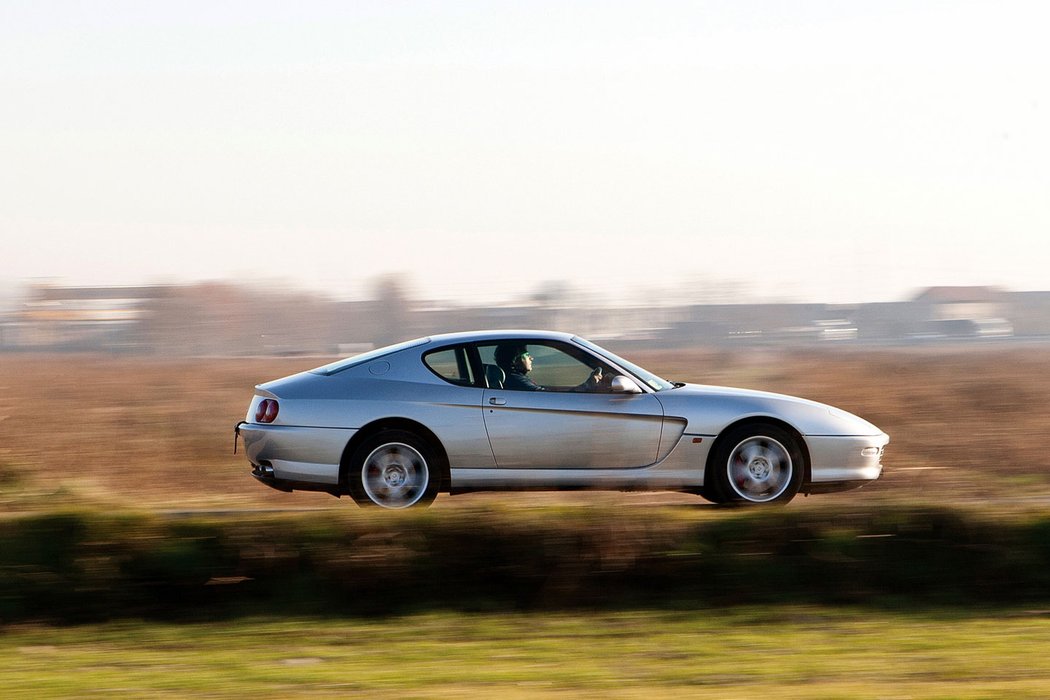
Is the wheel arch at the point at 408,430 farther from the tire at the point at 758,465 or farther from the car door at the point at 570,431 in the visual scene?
the tire at the point at 758,465

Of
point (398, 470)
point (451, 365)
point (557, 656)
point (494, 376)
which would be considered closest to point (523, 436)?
point (494, 376)

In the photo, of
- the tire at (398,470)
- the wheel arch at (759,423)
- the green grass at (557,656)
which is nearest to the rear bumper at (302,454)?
the tire at (398,470)

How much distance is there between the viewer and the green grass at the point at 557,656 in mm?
5121

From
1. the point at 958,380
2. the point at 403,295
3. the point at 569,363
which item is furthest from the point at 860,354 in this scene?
the point at 569,363

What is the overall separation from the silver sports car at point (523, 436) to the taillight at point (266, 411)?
12 mm

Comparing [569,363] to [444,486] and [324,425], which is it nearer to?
[444,486]

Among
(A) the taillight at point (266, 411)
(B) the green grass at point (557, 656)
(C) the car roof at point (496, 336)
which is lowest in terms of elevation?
(B) the green grass at point (557, 656)

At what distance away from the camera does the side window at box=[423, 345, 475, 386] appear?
28.7 feet

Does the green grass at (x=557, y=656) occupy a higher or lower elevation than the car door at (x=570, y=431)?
lower

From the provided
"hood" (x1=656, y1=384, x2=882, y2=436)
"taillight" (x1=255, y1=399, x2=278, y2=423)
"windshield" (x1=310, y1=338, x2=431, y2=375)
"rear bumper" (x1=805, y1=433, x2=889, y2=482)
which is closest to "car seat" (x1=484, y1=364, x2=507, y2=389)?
"windshield" (x1=310, y1=338, x2=431, y2=375)

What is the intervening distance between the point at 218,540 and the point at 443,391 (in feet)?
7.77

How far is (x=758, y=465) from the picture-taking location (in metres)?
8.70

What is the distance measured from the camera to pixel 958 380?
20578 millimetres

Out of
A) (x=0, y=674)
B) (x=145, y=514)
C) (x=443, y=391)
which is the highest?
(x=443, y=391)
